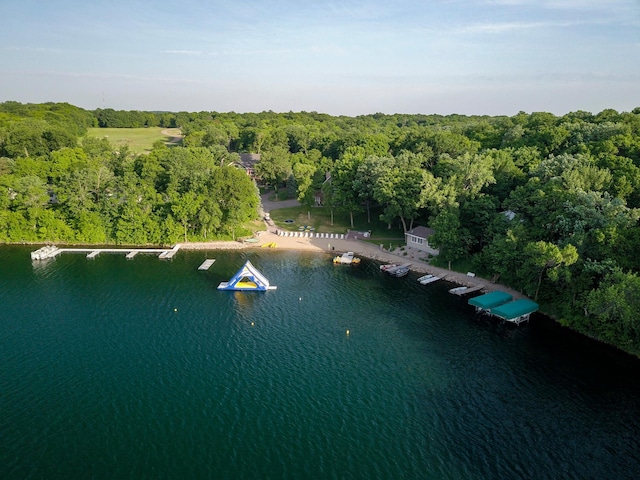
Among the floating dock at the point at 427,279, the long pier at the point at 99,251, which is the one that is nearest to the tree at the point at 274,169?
the long pier at the point at 99,251

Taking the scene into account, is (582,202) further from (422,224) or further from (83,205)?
(83,205)

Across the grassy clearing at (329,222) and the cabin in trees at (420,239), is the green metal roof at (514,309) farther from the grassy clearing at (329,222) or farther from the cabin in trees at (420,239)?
the grassy clearing at (329,222)

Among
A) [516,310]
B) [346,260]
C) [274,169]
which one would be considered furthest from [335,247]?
[274,169]

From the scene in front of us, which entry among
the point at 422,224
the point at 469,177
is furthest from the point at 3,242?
the point at 469,177

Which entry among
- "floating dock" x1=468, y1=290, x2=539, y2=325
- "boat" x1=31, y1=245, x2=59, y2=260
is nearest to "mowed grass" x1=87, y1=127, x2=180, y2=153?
"boat" x1=31, y1=245, x2=59, y2=260

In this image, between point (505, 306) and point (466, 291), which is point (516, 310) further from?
point (466, 291)

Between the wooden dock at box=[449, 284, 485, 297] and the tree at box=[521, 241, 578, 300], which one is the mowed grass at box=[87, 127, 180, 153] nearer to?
the wooden dock at box=[449, 284, 485, 297]
